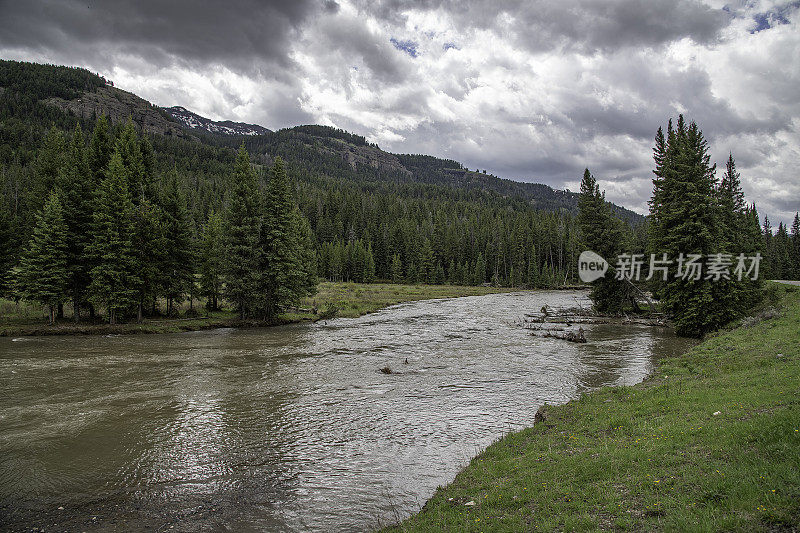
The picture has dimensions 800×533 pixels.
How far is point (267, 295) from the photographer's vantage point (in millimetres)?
Answer: 44219

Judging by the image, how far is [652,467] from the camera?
8.66 m

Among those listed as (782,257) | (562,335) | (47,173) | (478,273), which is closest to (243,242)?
(47,173)

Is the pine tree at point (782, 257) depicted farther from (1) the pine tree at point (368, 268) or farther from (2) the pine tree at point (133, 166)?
(2) the pine tree at point (133, 166)

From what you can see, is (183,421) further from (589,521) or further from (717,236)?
(717,236)

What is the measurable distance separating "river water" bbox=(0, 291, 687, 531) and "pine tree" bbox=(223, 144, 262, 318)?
1089cm

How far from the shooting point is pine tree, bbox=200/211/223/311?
147ft

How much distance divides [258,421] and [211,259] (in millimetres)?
33580

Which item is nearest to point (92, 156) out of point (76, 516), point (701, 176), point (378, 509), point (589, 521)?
point (76, 516)

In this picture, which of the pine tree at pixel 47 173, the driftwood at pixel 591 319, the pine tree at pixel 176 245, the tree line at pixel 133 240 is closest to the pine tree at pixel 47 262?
the tree line at pixel 133 240

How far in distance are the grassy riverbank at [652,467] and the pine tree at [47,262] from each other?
1538 inches

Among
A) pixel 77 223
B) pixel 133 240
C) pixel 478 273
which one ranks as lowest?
pixel 478 273

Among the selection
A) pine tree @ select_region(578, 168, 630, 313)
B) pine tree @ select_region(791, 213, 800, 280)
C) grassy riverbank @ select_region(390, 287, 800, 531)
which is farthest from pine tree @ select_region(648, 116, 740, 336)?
pine tree @ select_region(791, 213, 800, 280)

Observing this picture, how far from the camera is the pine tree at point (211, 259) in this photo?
4484 centimetres

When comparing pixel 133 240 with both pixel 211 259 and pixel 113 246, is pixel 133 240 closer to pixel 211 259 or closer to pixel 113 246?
pixel 113 246
